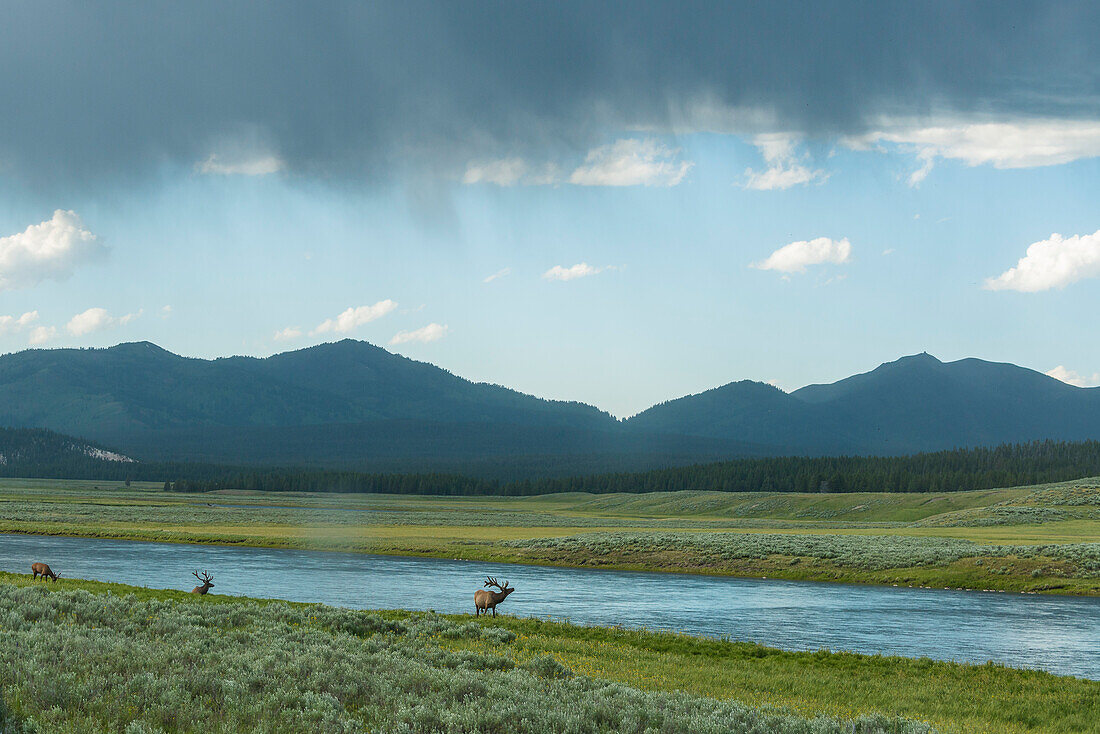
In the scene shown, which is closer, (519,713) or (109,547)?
(519,713)

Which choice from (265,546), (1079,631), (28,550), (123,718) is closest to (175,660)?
(123,718)

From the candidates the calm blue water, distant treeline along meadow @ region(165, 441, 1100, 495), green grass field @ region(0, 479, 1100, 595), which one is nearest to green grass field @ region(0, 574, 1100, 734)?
the calm blue water

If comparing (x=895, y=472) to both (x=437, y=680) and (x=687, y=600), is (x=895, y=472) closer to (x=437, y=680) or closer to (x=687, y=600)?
(x=687, y=600)

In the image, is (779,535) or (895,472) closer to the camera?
(779,535)

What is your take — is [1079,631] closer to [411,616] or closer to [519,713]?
[411,616]

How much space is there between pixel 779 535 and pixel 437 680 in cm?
6022

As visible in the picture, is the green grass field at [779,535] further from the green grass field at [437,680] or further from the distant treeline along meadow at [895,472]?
the distant treeline along meadow at [895,472]

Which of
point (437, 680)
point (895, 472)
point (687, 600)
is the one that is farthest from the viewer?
point (895, 472)

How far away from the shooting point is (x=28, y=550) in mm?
56344

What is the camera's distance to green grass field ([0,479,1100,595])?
162ft

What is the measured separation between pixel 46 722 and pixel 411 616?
1499 centimetres

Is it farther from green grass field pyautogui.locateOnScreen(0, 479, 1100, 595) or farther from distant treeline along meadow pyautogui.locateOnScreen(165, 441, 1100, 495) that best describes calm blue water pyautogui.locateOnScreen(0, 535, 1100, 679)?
distant treeline along meadow pyautogui.locateOnScreen(165, 441, 1100, 495)

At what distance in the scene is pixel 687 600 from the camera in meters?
38.9

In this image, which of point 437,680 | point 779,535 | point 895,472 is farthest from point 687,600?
point 895,472
